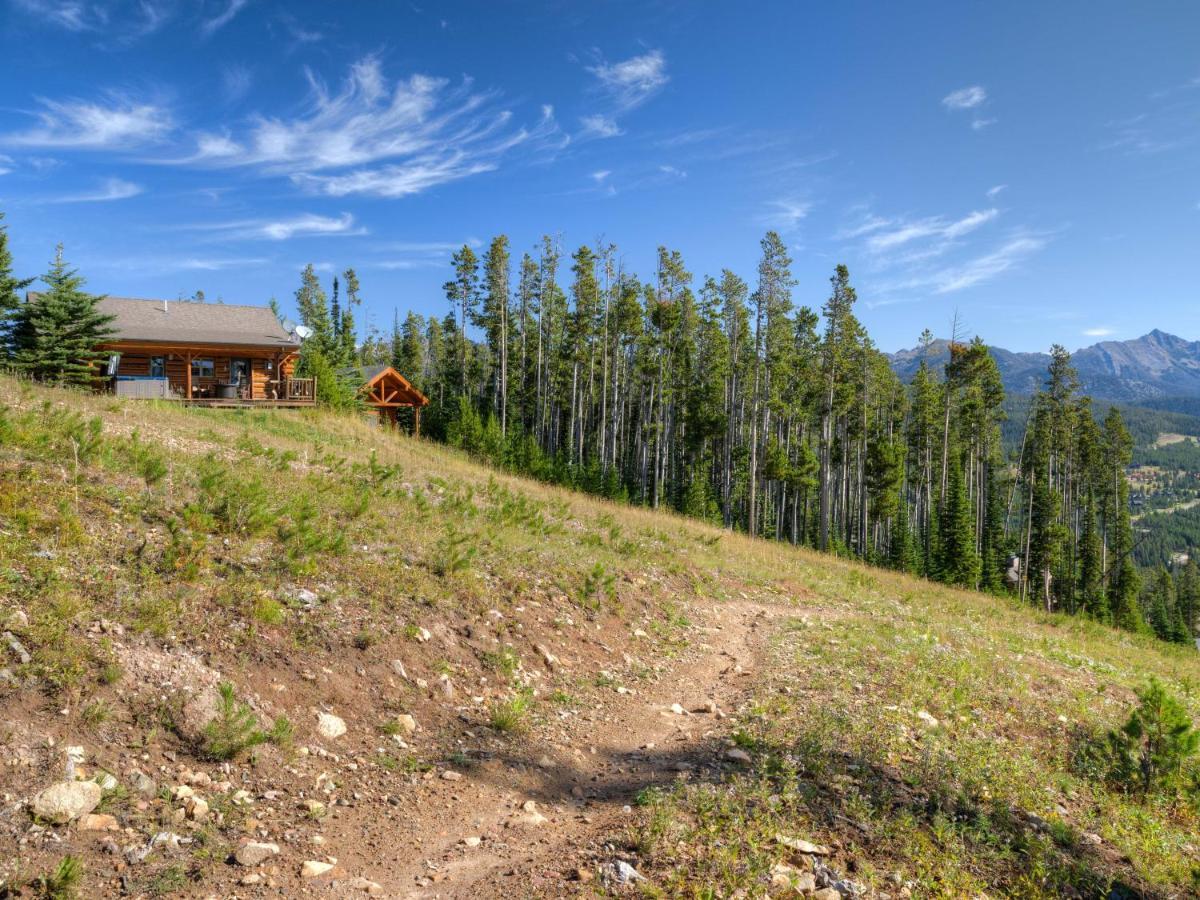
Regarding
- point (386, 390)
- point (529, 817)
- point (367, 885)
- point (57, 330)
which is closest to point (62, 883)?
point (367, 885)

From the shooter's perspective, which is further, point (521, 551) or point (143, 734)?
point (521, 551)

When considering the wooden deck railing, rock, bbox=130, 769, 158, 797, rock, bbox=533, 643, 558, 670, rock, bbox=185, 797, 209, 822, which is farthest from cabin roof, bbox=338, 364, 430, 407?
rock, bbox=185, 797, 209, 822

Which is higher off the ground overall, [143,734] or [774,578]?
[143,734]

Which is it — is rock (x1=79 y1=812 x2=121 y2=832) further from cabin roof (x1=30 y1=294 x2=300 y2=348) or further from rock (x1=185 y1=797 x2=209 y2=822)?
cabin roof (x1=30 y1=294 x2=300 y2=348)

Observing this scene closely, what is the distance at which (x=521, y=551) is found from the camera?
11.7 m

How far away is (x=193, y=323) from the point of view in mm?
32250

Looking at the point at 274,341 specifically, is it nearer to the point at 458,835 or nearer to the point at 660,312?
the point at 660,312

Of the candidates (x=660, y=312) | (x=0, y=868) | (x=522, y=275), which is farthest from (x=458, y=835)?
(x=522, y=275)

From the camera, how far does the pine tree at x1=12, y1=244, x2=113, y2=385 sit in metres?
23.4

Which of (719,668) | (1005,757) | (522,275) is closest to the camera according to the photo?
(1005,757)

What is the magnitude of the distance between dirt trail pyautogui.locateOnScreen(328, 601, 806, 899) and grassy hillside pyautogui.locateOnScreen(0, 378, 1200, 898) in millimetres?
29

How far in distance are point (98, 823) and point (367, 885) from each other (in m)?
1.83

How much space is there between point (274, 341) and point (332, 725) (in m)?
30.1

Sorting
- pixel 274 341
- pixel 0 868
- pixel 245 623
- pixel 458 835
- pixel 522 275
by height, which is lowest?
pixel 458 835
